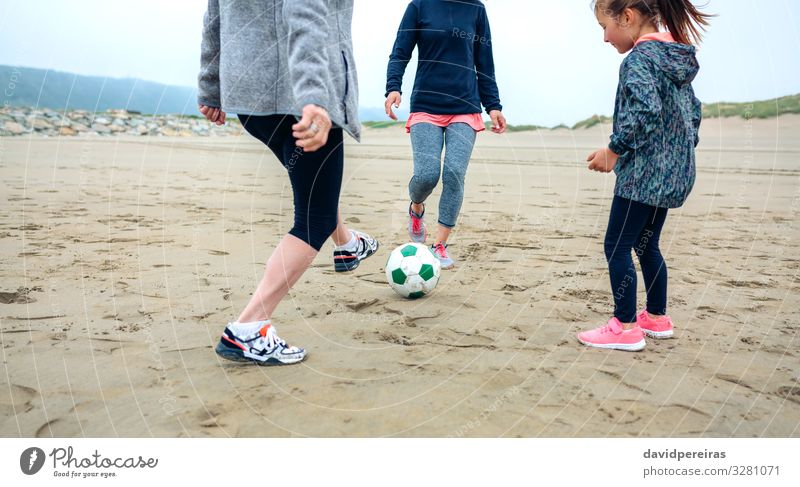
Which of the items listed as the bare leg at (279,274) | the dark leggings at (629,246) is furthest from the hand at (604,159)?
the bare leg at (279,274)

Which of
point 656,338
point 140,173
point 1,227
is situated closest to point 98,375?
point 656,338

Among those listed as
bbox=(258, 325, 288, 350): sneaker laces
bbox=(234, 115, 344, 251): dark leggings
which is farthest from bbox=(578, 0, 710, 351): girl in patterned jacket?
bbox=(258, 325, 288, 350): sneaker laces

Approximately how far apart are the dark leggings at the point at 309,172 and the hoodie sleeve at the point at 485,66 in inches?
101

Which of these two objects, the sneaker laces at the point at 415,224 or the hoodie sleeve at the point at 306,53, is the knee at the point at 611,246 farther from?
the sneaker laces at the point at 415,224

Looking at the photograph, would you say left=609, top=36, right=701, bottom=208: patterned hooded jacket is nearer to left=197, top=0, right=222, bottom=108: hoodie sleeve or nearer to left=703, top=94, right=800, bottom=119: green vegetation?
left=197, top=0, right=222, bottom=108: hoodie sleeve

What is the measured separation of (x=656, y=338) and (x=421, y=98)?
2.61 meters

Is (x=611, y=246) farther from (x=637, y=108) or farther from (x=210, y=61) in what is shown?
(x=210, y=61)

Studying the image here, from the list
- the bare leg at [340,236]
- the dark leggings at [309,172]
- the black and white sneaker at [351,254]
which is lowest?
the black and white sneaker at [351,254]

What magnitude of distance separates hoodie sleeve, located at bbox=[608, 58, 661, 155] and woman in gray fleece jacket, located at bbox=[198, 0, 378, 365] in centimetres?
137

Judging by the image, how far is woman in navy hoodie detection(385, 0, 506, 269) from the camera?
538 centimetres

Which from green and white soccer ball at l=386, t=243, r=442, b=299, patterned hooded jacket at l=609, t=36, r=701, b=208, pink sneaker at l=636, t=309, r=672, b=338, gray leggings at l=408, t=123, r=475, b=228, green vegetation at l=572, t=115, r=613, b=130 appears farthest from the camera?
green vegetation at l=572, t=115, r=613, b=130

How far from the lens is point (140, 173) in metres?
13.4

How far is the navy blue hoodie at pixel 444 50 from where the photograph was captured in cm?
538

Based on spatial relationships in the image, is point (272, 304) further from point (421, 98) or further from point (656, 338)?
point (421, 98)
